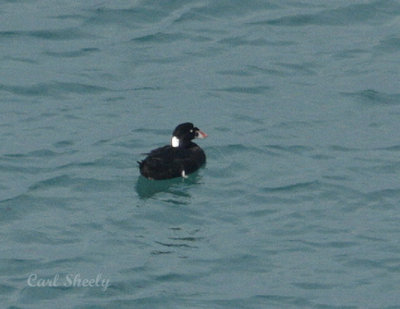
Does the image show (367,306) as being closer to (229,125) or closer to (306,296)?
(306,296)

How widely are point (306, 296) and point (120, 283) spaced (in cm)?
213

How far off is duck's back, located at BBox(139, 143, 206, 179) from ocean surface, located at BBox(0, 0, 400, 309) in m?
0.15

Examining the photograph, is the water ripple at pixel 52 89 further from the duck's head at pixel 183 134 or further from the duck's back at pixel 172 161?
the duck's back at pixel 172 161

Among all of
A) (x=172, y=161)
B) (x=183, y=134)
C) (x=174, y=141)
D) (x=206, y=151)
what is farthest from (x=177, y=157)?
(x=206, y=151)

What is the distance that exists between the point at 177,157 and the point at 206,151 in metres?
0.83

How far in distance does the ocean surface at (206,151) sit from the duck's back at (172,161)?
0.49 feet

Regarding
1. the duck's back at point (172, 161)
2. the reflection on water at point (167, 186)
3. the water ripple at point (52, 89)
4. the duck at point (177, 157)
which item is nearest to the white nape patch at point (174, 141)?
the duck at point (177, 157)

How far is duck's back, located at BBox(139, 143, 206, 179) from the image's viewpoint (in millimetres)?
22016

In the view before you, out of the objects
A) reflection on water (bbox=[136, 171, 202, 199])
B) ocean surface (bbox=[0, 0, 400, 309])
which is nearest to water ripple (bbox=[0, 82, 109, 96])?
ocean surface (bbox=[0, 0, 400, 309])

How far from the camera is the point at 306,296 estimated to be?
18453 mm

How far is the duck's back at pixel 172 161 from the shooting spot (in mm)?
22016

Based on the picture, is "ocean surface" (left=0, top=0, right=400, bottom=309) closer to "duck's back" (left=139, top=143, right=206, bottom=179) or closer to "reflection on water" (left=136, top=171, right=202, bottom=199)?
"reflection on water" (left=136, top=171, right=202, bottom=199)

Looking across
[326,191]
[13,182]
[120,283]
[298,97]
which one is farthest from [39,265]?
[298,97]

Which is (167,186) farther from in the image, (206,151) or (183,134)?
(206,151)
